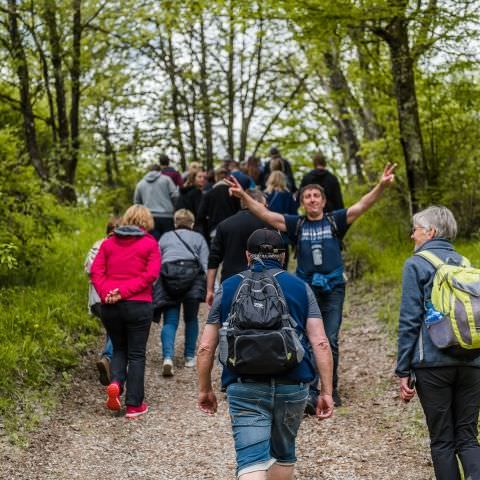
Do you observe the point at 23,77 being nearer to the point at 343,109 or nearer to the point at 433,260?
the point at 343,109

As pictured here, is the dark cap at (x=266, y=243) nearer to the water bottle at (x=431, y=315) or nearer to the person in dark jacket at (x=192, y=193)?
the water bottle at (x=431, y=315)

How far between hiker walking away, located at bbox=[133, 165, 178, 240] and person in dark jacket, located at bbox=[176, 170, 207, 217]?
0.21 metres

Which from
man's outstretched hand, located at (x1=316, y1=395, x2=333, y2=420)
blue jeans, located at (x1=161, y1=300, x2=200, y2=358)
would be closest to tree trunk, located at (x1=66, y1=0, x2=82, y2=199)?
blue jeans, located at (x1=161, y1=300, x2=200, y2=358)

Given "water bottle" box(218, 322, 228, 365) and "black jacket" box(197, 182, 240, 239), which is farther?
"black jacket" box(197, 182, 240, 239)

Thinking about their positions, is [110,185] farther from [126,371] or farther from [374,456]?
[374,456]

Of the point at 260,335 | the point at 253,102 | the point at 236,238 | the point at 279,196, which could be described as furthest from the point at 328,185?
the point at 253,102

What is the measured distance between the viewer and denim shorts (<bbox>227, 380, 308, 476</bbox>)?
394 cm

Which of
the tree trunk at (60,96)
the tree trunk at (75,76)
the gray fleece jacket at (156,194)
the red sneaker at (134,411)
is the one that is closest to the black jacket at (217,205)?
the gray fleece jacket at (156,194)

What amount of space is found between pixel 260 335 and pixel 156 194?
870 centimetres

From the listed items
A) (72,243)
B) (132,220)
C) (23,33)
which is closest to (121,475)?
(132,220)

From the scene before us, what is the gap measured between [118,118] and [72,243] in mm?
10282

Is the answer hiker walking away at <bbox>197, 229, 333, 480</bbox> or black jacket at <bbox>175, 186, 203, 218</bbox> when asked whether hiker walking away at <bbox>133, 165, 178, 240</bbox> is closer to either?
black jacket at <bbox>175, 186, 203, 218</bbox>

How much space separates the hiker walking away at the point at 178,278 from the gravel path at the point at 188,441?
2.06 feet

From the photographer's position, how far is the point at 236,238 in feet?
23.7
